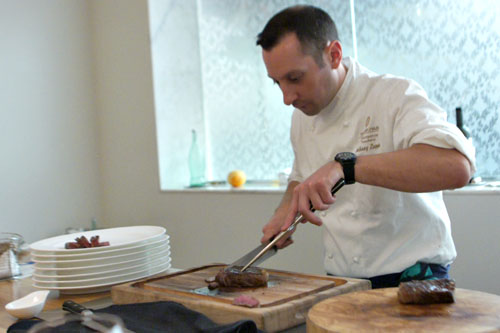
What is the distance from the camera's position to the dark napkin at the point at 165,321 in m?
0.97

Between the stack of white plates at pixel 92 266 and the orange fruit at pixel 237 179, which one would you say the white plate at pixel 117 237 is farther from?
the orange fruit at pixel 237 179

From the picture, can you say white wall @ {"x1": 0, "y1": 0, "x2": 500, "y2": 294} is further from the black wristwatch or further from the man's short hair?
the black wristwatch

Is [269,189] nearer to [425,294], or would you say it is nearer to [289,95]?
[289,95]

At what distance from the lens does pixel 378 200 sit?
164 centimetres

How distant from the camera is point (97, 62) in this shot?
3820 mm

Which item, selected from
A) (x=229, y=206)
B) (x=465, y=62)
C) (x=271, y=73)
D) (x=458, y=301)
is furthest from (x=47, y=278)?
(x=465, y=62)

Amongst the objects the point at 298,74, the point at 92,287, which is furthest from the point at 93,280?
the point at 298,74

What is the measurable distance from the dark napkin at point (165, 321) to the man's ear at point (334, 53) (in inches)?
35.6

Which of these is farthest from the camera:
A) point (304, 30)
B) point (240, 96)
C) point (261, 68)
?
point (240, 96)

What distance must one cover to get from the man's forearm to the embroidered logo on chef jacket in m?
0.28

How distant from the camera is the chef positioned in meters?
1.46

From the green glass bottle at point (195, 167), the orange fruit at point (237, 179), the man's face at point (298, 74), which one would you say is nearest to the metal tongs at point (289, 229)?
the man's face at point (298, 74)

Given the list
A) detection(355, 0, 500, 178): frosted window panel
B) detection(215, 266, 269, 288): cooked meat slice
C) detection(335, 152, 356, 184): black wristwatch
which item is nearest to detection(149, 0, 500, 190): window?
detection(355, 0, 500, 178): frosted window panel

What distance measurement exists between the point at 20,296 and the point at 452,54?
1993mm
